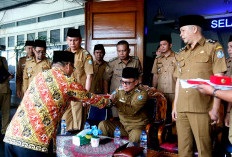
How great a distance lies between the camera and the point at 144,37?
4.38m

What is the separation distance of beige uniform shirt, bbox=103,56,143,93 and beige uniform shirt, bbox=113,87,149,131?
2.40ft

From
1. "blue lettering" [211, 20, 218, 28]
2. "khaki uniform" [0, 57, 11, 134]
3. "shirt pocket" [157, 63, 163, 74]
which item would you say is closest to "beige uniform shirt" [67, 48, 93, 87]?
"shirt pocket" [157, 63, 163, 74]

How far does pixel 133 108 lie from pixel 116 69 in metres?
1.10

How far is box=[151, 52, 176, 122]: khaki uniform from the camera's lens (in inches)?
146

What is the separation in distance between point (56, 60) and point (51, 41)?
541cm

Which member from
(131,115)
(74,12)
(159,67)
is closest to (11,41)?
(74,12)

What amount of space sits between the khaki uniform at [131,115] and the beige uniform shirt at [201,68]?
69 centimetres

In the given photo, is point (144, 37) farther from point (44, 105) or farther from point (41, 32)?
point (41, 32)

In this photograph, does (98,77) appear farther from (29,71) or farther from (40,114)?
(40,114)

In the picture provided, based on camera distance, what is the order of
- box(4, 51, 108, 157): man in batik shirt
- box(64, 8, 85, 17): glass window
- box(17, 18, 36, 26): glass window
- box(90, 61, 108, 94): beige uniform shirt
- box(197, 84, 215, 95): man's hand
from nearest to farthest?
box(197, 84, 215, 95): man's hand → box(4, 51, 108, 157): man in batik shirt → box(90, 61, 108, 94): beige uniform shirt → box(64, 8, 85, 17): glass window → box(17, 18, 36, 26): glass window

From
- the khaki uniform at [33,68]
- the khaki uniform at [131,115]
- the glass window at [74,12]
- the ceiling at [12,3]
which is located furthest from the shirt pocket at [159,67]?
the ceiling at [12,3]

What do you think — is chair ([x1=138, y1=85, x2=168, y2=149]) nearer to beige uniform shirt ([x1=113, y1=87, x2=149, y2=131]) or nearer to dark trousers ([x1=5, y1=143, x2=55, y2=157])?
beige uniform shirt ([x1=113, y1=87, x2=149, y2=131])

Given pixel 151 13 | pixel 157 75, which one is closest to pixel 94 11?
pixel 157 75

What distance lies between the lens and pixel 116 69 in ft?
12.6
